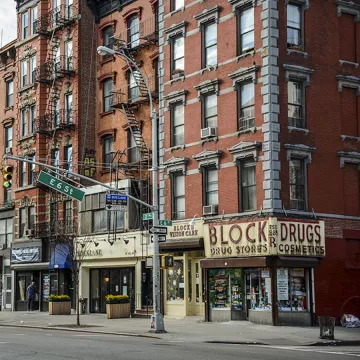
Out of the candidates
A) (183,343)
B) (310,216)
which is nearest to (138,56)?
(310,216)

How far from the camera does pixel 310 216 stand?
3133 centimetres

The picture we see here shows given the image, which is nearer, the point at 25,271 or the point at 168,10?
the point at 168,10

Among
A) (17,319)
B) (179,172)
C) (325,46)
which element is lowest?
(17,319)

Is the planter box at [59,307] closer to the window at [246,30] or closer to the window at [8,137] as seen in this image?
the window at [8,137]

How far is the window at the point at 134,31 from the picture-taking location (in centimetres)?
4078

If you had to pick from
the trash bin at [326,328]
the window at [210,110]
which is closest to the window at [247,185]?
the window at [210,110]

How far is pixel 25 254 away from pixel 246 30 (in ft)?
71.9

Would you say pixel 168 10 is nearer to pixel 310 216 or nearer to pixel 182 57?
pixel 182 57

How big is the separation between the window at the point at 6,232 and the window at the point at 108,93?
38.0 feet

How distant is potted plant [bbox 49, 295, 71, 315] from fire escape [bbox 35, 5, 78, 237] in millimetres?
5167

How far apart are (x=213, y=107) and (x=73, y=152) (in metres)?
12.5

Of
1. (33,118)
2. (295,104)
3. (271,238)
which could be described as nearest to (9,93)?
(33,118)

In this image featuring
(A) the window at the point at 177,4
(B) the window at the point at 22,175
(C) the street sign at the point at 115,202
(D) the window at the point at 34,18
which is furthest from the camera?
(B) the window at the point at 22,175

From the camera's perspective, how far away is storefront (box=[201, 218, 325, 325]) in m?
30.0
